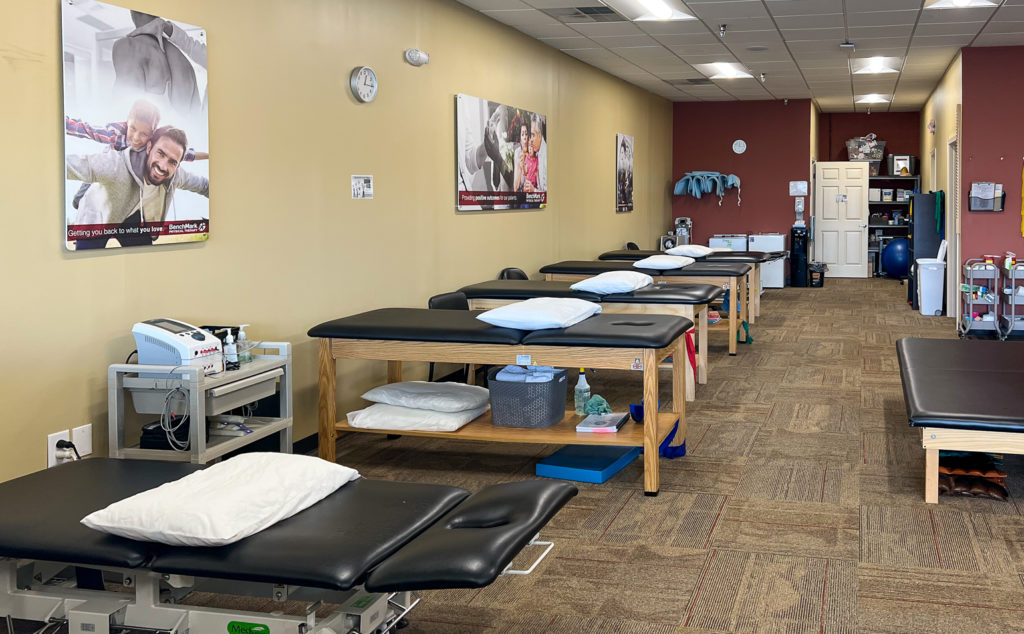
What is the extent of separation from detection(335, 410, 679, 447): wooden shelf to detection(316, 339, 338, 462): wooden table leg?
0.06 m

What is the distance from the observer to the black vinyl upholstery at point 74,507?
84.8 inches

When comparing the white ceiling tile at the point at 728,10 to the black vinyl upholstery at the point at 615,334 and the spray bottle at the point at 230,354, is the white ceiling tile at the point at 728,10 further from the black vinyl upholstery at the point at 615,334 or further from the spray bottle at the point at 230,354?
the spray bottle at the point at 230,354

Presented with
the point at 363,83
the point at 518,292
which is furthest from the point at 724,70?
the point at 363,83

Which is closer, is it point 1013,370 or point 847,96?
point 1013,370

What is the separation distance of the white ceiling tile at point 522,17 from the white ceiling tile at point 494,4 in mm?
119

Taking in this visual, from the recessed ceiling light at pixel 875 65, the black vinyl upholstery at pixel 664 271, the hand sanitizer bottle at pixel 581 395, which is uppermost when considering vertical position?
the recessed ceiling light at pixel 875 65

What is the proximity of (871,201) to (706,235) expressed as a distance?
3.41 m

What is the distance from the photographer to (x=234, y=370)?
365 cm

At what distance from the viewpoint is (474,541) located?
6.74ft

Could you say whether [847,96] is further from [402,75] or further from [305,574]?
[305,574]

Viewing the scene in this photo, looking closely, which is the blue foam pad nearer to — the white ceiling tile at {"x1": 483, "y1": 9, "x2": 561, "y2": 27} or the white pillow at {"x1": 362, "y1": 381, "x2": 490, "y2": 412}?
the white pillow at {"x1": 362, "y1": 381, "x2": 490, "y2": 412}

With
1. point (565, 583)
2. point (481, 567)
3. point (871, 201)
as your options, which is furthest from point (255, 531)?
point (871, 201)

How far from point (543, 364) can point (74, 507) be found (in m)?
2.05

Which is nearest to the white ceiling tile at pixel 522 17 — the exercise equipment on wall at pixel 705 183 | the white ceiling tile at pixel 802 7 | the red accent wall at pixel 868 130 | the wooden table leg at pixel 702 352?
the white ceiling tile at pixel 802 7
